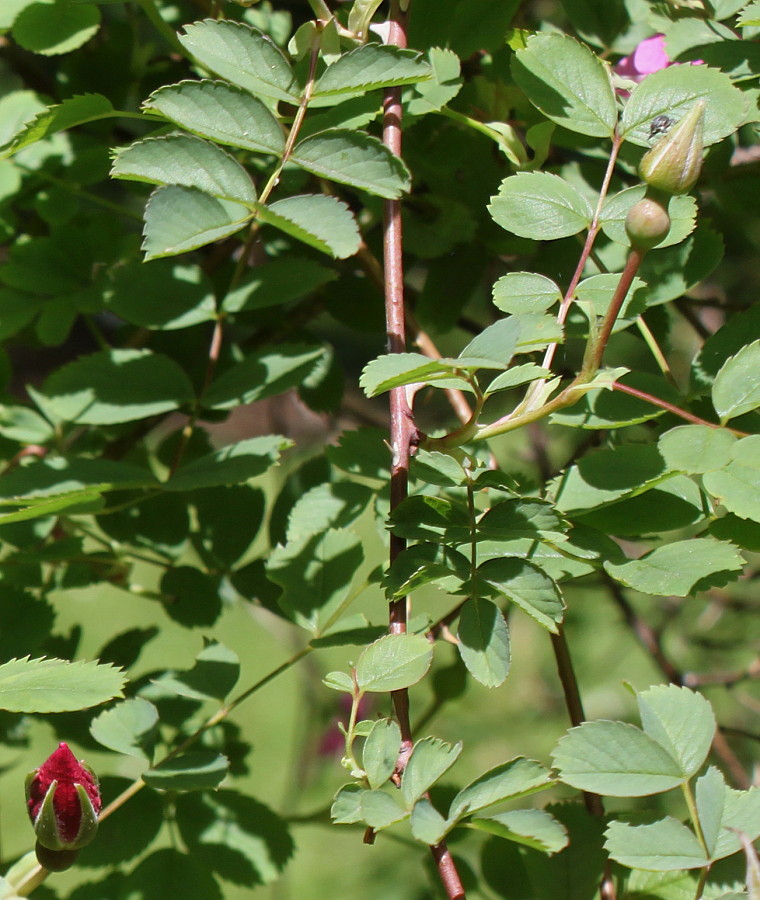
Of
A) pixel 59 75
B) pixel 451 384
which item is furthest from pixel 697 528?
pixel 59 75

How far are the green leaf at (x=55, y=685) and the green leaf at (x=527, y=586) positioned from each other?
193 mm

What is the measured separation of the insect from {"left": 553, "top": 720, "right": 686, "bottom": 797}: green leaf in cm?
30

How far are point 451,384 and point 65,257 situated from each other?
1.35 ft

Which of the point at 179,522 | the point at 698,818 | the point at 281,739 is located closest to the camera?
the point at 698,818

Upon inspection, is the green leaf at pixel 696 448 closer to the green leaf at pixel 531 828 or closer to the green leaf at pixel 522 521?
the green leaf at pixel 522 521

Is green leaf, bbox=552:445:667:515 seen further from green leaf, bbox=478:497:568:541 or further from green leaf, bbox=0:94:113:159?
green leaf, bbox=0:94:113:159

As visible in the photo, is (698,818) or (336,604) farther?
(336,604)

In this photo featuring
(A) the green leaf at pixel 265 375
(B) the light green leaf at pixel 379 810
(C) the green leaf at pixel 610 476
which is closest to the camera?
(B) the light green leaf at pixel 379 810

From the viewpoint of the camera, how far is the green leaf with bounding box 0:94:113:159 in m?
0.48

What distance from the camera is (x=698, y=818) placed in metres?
0.42

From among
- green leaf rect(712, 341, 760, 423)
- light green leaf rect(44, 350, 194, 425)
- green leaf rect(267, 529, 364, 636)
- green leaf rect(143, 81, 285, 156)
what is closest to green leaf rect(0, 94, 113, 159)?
green leaf rect(143, 81, 285, 156)

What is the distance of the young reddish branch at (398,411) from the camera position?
0.41m

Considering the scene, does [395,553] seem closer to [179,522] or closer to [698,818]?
[698,818]

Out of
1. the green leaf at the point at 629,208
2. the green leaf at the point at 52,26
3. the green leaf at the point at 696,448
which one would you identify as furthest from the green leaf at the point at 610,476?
the green leaf at the point at 52,26
